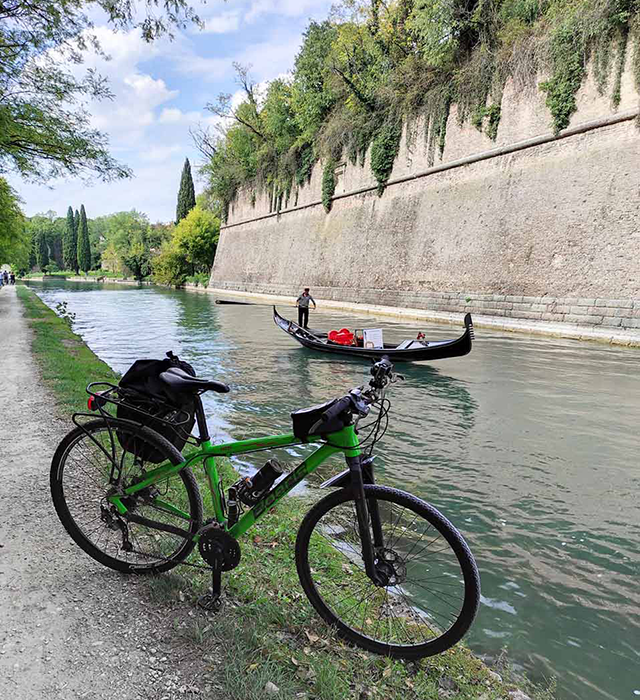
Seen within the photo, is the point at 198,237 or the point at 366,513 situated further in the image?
the point at 198,237

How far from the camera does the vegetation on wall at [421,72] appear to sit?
15.1 m

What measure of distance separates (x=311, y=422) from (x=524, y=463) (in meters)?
4.18

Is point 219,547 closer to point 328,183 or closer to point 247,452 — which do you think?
point 247,452

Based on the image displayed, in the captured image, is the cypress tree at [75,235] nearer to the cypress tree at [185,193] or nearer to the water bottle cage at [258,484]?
the cypress tree at [185,193]

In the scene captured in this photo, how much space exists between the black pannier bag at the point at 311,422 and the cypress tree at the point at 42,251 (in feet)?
338

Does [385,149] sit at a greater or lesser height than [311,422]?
greater

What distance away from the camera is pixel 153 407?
2.35m

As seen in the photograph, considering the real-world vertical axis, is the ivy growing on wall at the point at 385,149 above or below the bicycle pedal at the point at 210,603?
above

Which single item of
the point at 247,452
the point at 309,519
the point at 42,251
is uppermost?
the point at 42,251

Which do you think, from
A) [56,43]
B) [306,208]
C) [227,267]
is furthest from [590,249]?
[227,267]

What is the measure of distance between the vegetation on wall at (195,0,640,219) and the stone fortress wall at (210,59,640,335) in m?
0.63

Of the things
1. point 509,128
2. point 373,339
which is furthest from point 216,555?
point 509,128

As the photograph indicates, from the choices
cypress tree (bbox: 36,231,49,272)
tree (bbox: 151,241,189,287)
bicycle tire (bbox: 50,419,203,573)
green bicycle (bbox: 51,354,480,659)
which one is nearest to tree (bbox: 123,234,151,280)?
tree (bbox: 151,241,189,287)

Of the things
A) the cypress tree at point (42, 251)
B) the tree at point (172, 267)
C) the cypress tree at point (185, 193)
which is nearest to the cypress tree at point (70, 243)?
the cypress tree at point (42, 251)
